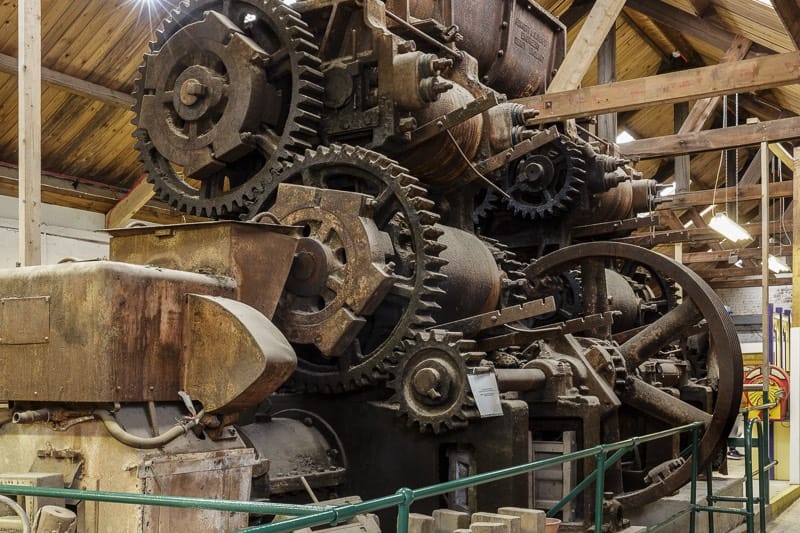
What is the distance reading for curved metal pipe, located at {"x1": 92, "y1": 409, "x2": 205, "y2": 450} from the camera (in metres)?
3.76

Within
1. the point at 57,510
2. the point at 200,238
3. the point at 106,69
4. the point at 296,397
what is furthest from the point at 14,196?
the point at 57,510

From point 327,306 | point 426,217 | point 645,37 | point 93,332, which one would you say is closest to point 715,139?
point 645,37

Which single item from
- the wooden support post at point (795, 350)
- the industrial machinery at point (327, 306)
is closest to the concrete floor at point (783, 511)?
the wooden support post at point (795, 350)

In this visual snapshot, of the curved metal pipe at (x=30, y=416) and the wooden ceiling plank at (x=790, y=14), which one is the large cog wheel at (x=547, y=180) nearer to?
the wooden ceiling plank at (x=790, y=14)

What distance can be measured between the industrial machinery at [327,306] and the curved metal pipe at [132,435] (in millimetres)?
13

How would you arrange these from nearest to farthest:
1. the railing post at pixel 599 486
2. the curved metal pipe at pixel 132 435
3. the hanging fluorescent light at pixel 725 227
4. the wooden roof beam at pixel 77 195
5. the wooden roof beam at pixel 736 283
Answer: the curved metal pipe at pixel 132 435 → the railing post at pixel 599 486 → the wooden roof beam at pixel 77 195 → the hanging fluorescent light at pixel 725 227 → the wooden roof beam at pixel 736 283

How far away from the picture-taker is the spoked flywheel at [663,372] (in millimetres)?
6898

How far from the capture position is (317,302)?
541 cm

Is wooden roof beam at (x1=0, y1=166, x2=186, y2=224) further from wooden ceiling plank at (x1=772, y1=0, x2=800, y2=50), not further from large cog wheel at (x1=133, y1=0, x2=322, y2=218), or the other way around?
wooden ceiling plank at (x1=772, y1=0, x2=800, y2=50)

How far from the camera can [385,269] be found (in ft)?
17.0

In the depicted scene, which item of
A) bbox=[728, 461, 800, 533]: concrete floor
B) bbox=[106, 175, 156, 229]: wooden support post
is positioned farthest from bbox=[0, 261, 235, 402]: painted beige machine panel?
bbox=[106, 175, 156, 229]: wooden support post

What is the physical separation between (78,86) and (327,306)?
22.2 ft

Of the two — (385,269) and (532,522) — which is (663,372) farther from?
(532,522)

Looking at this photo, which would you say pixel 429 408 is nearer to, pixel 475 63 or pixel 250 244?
pixel 250 244
